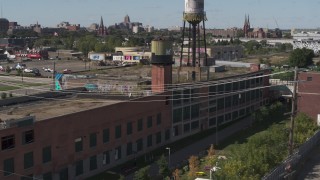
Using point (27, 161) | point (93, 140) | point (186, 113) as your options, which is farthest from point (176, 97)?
point (27, 161)

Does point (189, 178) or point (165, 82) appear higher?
point (165, 82)

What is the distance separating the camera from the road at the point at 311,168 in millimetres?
38700

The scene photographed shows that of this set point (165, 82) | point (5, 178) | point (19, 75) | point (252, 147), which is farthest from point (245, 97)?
point (19, 75)

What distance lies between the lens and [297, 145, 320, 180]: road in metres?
38.7

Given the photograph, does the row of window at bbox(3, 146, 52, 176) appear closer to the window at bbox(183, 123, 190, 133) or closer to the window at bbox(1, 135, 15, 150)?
the window at bbox(1, 135, 15, 150)

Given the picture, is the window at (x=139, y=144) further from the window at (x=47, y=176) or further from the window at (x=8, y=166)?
the window at (x=8, y=166)

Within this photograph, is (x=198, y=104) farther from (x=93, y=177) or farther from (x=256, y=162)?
(x=256, y=162)

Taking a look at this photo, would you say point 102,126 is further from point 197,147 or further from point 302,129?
point 302,129

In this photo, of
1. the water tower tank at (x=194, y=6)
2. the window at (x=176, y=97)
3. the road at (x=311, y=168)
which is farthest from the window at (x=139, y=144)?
the water tower tank at (x=194, y=6)

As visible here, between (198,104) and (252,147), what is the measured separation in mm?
23571

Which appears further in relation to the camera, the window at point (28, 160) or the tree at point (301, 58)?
the tree at point (301, 58)

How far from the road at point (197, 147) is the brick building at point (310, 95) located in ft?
27.2

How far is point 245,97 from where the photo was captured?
73625mm

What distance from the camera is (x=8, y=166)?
114 feet
